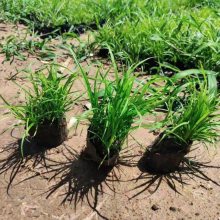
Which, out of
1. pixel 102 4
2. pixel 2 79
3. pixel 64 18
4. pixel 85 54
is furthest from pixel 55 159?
pixel 102 4

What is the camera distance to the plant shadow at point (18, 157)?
2.41 m

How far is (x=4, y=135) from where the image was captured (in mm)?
2695

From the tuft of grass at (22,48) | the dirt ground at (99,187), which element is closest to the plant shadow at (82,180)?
the dirt ground at (99,187)

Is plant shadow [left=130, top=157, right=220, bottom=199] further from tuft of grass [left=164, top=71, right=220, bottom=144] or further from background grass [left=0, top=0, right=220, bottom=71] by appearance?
background grass [left=0, top=0, right=220, bottom=71]

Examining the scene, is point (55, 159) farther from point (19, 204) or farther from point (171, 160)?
point (171, 160)

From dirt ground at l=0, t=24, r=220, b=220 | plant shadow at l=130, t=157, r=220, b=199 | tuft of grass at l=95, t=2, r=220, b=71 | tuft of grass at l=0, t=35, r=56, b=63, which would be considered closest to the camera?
dirt ground at l=0, t=24, r=220, b=220

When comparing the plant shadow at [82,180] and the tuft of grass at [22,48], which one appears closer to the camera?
the plant shadow at [82,180]

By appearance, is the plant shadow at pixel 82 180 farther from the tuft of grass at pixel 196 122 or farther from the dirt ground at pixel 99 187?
the tuft of grass at pixel 196 122

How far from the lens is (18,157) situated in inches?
98.4

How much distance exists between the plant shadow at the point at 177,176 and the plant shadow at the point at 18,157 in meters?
0.62

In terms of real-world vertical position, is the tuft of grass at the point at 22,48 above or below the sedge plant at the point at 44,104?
below

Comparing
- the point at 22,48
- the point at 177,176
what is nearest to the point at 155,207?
the point at 177,176

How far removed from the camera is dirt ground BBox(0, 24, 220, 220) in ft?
7.15

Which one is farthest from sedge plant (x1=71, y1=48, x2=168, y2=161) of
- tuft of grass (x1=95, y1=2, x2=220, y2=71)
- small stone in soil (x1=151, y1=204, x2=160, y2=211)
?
tuft of grass (x1=95, y1=2, x2=220, y2=71)
